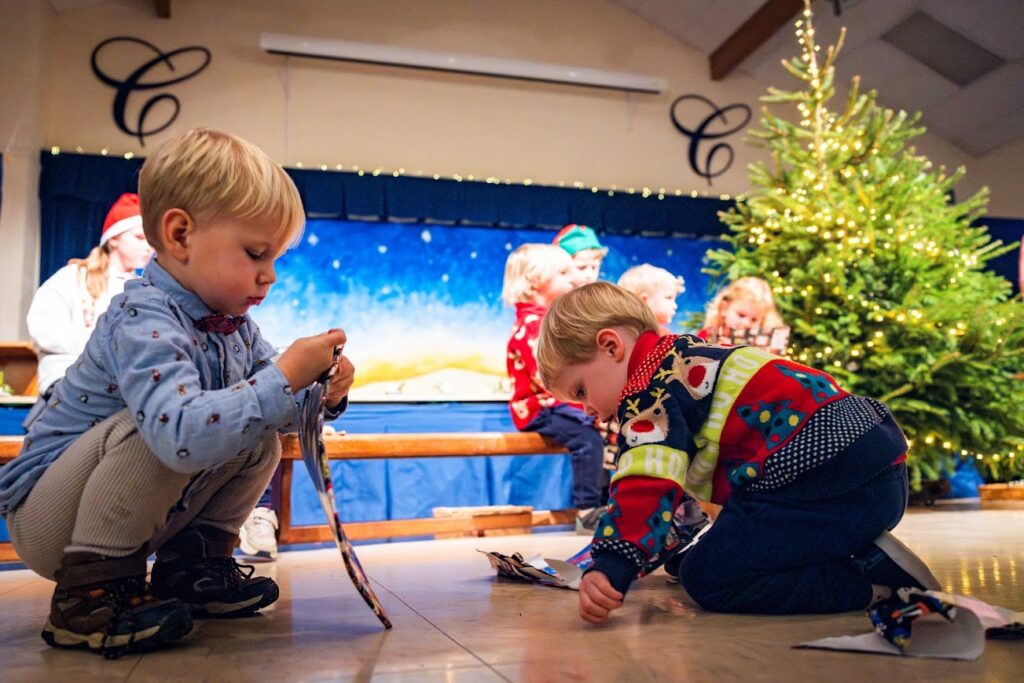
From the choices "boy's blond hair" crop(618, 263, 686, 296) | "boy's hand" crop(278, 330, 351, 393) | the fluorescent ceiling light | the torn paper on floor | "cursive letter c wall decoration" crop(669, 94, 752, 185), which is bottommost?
the torn paper on floor

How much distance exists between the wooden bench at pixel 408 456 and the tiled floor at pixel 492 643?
111 cm

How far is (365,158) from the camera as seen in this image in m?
6.86

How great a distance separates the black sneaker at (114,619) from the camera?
43.9 inches

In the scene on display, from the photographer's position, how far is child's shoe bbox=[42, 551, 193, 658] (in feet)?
3.67

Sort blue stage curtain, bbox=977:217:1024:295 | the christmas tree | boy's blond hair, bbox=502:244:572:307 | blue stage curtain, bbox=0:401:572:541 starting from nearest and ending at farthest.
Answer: boy's blond hair, bbox=502:244:572:307 < the christmas tree < blue stage curtain, bbox=0:401:572:541 < blue stage curtain, bbox=977:217:1024:295

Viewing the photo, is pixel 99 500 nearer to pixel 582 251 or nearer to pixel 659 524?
pixel 659 524

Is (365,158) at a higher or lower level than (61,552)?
higher

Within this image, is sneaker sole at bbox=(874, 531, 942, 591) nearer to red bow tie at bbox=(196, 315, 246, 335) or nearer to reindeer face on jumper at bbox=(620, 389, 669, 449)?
reindeer face on jumper at bbox=(620, 389, 669, 449)

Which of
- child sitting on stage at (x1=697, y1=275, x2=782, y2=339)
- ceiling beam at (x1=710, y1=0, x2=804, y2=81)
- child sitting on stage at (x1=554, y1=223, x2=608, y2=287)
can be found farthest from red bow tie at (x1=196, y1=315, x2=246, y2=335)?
ceiling beam at (x1=710, y1=0, x2=804, y2=81)

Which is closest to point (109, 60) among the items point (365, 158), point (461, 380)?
point (365, 158)

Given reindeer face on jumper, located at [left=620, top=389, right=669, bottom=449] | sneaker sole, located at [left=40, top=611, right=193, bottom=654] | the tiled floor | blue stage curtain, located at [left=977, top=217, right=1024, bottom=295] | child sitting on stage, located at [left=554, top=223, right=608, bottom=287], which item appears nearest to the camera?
the tiled floor

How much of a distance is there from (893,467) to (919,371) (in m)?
2.97

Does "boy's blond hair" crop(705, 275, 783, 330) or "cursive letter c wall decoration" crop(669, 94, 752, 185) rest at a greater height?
"cursive letter c wall decoration" crop(669, 94, 752, 185)

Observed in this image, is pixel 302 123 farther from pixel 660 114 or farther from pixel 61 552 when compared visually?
pixel 61 552
